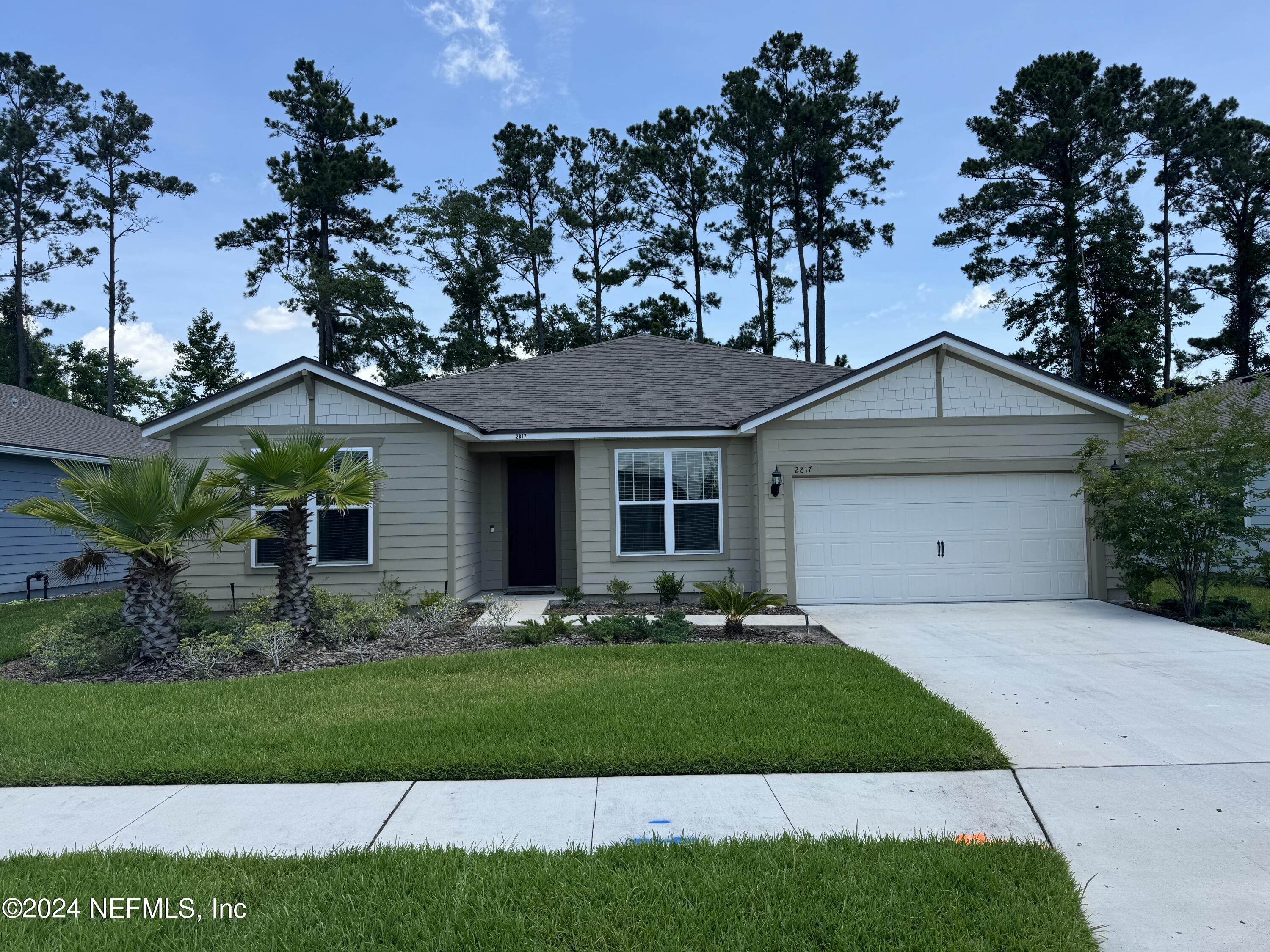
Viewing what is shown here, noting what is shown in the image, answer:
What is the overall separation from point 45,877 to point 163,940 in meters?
0.92

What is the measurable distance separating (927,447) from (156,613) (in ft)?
32.3

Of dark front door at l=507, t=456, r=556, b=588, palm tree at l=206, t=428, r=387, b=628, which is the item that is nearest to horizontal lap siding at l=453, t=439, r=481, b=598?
dark front door at l=507, t=456, r=556, b=588

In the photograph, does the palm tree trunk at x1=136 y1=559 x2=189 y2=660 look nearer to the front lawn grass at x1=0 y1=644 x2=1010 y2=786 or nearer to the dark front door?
the front lawn grass at x1=0 y1=644 x2=1010 y2=786

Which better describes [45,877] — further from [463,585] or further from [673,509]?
[673,509]

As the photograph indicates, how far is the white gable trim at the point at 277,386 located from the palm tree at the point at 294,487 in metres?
1.86

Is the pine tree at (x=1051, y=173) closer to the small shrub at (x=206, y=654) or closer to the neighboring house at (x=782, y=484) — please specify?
the neighboring house at (x=782, y=484)

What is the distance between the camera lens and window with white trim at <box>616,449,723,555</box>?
1160cm

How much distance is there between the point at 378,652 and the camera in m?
8.24

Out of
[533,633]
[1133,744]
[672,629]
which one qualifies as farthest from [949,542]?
[533,633]

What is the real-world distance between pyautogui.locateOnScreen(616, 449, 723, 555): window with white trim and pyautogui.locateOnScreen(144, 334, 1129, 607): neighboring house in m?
0.02

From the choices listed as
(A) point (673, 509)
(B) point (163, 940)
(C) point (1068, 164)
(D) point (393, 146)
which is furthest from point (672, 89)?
(B) point (163, 940)

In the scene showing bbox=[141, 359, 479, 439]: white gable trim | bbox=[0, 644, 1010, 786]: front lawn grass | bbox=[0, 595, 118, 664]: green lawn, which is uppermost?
bbox=[141, 359, 479, 439]: white gable trim

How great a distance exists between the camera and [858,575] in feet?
36.3
